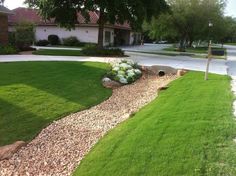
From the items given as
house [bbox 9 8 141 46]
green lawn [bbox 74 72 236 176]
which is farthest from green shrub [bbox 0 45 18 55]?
green lawn [bbox 74 72 236 176]

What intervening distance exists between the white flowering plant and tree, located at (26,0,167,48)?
7733 mm

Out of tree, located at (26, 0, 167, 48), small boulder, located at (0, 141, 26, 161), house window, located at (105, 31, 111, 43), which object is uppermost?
tree, located at (26, 0, 167, 48)

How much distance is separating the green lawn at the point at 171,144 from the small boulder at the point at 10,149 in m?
1.45

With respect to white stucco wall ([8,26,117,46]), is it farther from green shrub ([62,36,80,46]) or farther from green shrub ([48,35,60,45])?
green shrub ([62,36,80,46])

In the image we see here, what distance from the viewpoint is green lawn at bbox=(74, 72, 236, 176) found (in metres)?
4.77

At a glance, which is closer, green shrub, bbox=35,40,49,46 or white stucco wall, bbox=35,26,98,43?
green shrub, bbox=35,40,49,46

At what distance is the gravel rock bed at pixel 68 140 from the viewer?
5.56m

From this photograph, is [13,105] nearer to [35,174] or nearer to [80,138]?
[80,138]

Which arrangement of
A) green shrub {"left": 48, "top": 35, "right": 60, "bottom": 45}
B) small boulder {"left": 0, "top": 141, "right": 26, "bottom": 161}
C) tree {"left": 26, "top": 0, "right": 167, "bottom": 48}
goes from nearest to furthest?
small boulder {"left": 0, "top": 141, "right": 26, "bottom": 161}, tree {"left": 26, "top": 0, "right": 167, "bottom": 48}, green shrub {"left": 48, "top": 35, "right": 60, "bottom": 45}

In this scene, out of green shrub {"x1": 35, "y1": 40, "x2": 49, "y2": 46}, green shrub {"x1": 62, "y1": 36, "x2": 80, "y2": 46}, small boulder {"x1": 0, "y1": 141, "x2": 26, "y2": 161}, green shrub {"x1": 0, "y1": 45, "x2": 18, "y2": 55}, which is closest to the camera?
small boulder {"x1": 0, "y1": 141, "x2": 26, "y2": 161}

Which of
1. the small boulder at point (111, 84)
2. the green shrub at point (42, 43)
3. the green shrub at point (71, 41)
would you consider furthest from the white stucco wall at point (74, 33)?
the small boulder at point (111, 84)

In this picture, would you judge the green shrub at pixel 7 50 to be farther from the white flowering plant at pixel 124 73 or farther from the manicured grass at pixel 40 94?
the white flowering plant at pixel 124 73

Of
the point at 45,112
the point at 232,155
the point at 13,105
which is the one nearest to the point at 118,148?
the point at 232,155

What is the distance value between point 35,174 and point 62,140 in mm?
1467
